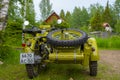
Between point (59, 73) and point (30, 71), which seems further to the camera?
point (59, 73)

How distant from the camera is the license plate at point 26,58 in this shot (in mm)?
9125

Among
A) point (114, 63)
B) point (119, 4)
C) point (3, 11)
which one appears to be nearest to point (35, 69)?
point (3, 11)

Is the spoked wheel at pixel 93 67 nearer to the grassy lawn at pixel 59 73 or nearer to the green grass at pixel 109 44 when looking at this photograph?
the grassy lawn at pixel 59 73

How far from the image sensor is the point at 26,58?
30.0ft

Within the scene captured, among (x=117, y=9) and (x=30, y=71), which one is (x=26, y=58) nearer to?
(x=30, y=71)

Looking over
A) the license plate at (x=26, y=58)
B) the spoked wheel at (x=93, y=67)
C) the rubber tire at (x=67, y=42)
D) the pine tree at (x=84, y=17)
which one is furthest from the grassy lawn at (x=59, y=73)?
the pine tree at (x=84, y=17)

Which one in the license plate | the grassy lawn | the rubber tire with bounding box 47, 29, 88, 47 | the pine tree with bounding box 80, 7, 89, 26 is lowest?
the grassy lawn

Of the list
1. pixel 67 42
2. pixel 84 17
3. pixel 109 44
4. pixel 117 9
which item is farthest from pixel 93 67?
pixel 84 17

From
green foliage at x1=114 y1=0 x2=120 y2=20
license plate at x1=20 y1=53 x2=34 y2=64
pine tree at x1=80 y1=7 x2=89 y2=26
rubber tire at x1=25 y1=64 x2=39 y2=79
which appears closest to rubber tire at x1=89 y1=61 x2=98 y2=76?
rubber tire at x1=25 y1=64 x2=39 y2=79

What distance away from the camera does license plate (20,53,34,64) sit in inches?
359

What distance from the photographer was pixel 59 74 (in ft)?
32.9

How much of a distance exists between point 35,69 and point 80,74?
1.25 meters

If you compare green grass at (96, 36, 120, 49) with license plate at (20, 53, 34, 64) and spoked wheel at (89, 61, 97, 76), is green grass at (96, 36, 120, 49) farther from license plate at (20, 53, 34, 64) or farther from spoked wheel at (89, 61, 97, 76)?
license plate at (20, 53, 34, 64)

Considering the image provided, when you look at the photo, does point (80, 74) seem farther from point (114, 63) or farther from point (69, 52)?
point (114, 63)
